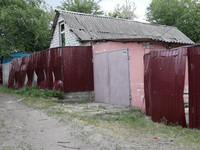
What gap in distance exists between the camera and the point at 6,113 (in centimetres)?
746

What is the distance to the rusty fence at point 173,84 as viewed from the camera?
4957 millimetres

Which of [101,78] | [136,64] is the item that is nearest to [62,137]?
[136,64]

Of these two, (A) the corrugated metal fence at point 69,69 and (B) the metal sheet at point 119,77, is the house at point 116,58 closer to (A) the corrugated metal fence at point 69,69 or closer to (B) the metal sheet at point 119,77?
(B) the metal sheet at point 119,77

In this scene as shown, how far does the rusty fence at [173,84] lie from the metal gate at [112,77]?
2.48m

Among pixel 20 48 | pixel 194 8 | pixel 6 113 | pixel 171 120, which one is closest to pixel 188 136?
pixel 171 120

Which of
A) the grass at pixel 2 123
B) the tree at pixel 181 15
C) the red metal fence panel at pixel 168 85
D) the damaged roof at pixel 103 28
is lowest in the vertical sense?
the grass at pixel 2 123

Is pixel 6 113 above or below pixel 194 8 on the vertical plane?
below

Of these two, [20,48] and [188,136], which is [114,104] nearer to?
[188,136]

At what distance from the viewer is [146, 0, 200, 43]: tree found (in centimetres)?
2733

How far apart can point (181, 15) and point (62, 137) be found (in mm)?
28113

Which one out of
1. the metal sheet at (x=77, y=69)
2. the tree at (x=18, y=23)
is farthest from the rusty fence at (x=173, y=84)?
the tree at (x=18, y=23)

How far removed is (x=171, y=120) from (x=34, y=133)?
337cm

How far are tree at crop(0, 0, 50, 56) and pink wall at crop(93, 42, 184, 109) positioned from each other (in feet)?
31.8

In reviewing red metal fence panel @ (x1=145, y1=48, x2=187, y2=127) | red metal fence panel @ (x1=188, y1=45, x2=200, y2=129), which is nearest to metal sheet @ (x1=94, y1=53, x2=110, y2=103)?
red metal fence panel @ (x1=145, y1=48, x2=187, y2=127)
